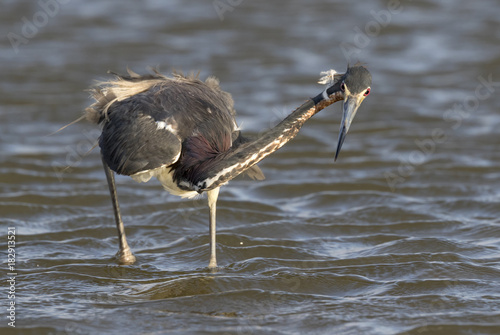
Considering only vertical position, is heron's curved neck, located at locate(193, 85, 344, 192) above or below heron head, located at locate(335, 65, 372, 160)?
below

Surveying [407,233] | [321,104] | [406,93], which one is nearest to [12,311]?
[321,104]

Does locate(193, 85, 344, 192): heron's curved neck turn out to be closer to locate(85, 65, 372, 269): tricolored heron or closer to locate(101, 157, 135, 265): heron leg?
locate(85, 65, 372, 269): tricolored heron

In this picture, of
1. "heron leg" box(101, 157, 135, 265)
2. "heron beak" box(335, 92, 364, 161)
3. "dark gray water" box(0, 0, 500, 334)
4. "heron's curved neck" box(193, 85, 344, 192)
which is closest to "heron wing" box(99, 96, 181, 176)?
"heron leg" box(101, 157, 135, 265)

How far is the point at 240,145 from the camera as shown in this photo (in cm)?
693

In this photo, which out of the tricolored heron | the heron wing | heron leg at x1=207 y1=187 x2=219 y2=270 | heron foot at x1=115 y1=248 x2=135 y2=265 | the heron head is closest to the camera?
the heron head

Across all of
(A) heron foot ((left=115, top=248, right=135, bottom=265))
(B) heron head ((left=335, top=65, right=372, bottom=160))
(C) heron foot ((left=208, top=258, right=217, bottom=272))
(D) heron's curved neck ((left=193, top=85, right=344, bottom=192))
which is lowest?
(C) heron foot ((left=208, top=258, right=217, bottom=272))

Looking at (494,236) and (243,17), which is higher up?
(243,17)

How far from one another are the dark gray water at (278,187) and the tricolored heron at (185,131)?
809 mm

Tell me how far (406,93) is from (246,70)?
2.97 meters

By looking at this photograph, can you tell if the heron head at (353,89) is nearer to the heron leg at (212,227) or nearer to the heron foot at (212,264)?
the heron leg at (212,227)

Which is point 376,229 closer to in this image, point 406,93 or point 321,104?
point 321,104

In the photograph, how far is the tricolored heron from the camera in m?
6.77

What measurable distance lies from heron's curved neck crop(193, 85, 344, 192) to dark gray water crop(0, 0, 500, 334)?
1.02m

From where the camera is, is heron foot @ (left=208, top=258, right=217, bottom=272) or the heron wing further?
heron foot @ (left=208, top=258, right=217, bottom=272)
